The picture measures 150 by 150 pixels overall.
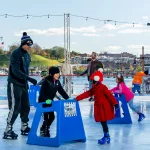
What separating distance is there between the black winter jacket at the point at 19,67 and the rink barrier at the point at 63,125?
54 cm

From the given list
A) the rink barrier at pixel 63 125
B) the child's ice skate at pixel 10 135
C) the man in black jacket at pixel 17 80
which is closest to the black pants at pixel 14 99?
the man in black jacket at pixel 17 80

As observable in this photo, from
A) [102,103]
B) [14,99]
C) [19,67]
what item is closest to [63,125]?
[102,103]

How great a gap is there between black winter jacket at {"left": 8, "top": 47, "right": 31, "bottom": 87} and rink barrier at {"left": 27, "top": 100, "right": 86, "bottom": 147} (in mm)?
543

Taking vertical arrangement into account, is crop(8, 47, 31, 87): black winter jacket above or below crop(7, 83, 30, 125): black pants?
above

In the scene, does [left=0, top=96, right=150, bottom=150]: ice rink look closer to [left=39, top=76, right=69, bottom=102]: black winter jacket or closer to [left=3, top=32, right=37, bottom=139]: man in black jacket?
[left=3, top=32, right=37, bottom=139]: man in black jacket

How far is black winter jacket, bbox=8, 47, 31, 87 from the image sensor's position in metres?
6.17

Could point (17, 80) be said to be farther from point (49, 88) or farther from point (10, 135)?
point (10, 135)

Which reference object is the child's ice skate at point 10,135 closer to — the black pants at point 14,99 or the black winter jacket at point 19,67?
the black pants at point 14,99

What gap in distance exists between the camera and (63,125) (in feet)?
18.9

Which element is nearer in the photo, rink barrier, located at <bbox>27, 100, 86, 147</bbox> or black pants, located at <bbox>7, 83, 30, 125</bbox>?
rink barrier, located at <bbox>27, 100, 86, 147</bbox>

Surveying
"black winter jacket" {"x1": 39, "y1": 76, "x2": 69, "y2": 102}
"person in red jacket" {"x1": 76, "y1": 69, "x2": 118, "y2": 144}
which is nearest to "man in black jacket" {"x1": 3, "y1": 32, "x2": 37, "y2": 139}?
"black winter jacket" {"x1": 39, "y1": 76, "x2": 69, "y2": 102}

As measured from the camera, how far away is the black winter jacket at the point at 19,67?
617 cm

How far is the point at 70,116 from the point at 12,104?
0.93 meters

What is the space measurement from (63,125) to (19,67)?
109 cm
